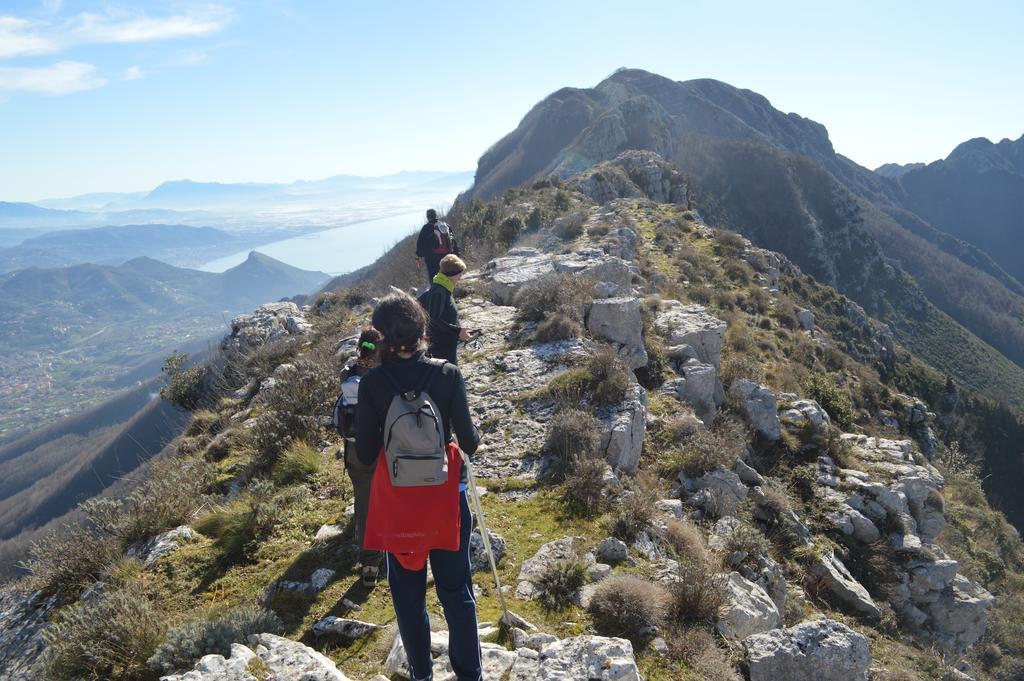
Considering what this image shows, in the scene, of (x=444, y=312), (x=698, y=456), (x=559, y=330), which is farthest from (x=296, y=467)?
(x=698, y=456)

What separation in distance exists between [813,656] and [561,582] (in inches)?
83.0

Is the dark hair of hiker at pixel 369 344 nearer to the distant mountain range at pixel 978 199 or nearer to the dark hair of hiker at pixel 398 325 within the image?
the dark hair of hiker at pixel 398 325

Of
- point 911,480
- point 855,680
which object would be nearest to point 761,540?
point 855,680

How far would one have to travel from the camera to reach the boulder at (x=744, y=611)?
15.0ft

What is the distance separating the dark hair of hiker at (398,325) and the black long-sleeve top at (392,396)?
0.26ft

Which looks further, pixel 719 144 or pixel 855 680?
pixel 719 144

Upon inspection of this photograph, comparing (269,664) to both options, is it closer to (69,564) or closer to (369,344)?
(369,344)

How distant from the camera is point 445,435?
2.88 meters

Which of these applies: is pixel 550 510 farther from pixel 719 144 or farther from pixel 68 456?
pixel 68 456

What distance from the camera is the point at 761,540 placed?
20.7 ft

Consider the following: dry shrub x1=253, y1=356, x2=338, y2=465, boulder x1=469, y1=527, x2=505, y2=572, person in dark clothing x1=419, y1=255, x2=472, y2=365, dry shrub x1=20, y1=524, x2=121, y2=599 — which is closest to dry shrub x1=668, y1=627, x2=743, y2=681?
boulder x1=469, y1=527, x2=505, y2=572

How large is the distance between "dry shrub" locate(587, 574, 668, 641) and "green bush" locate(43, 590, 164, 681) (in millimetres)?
3442

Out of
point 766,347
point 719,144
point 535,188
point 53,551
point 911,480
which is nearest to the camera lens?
point 53,551

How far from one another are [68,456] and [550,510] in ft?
442
